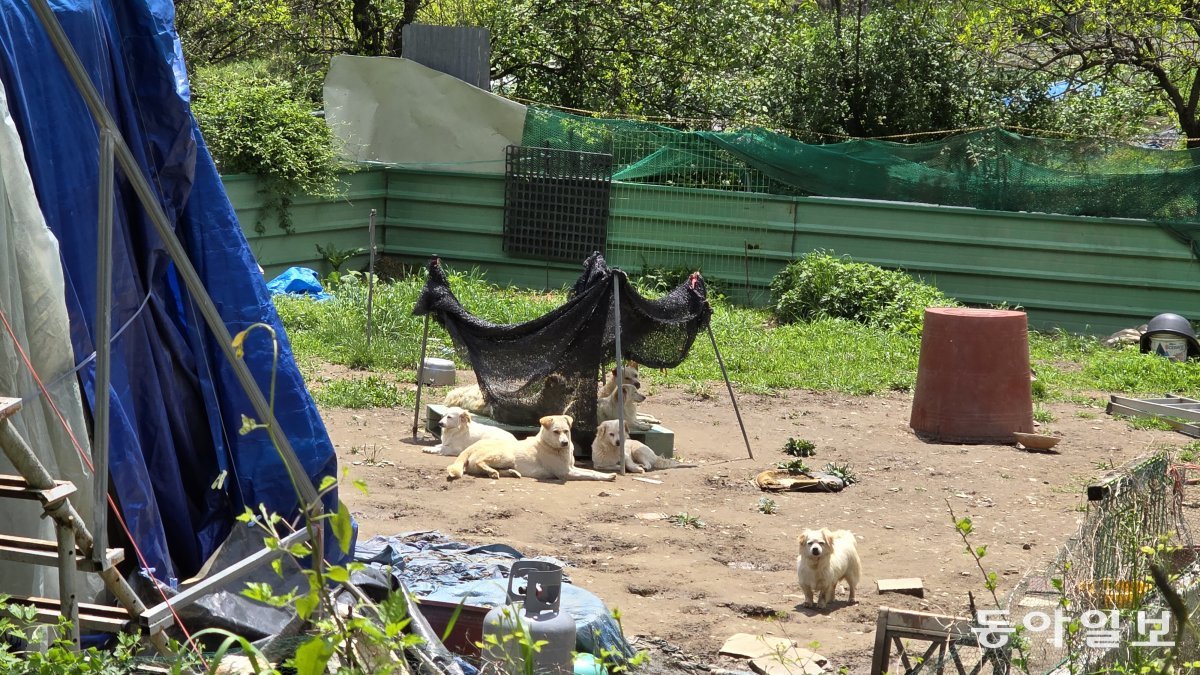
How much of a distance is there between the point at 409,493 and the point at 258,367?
301 centimetres

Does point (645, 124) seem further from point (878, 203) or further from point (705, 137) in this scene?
point (878, 203)

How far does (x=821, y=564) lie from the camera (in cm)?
622

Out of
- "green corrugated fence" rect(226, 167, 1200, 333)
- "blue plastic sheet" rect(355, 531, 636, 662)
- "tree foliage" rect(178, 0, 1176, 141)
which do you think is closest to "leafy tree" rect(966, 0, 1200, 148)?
"tree foliage" rect(178, 0, 1176, 141)

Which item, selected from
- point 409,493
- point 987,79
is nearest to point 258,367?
point 409,493

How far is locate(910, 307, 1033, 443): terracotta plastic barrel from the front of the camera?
10.0 metres

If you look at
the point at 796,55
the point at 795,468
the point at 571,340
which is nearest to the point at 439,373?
the point at 571,340

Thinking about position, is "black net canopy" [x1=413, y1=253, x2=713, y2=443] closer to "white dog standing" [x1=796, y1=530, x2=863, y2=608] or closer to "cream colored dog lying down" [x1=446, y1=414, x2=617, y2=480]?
"cream colored dog lying down" [x1=446, y1=414, x2=617, y2=480]

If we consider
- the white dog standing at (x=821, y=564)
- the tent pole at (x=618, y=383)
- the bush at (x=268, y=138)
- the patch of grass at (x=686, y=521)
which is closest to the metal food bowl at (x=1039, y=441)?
the tent pole at (x=618, y=383)

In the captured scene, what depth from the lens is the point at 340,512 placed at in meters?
2.10

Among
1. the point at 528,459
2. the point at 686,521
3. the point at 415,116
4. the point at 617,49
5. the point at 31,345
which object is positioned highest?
the point at 617,49

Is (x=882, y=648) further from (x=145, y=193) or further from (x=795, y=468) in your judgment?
(x=795, y=468)

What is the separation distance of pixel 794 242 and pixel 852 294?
4.63 ft

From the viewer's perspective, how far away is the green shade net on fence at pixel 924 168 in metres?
14.2

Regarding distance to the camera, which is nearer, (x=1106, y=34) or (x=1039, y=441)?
(x=1039, y=441)
